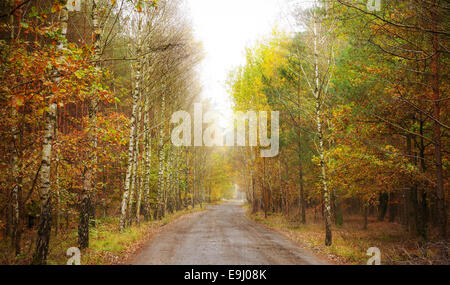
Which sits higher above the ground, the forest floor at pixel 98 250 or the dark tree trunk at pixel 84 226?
the dark tree trunk at pixel 84 226

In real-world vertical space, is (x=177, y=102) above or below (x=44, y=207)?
above

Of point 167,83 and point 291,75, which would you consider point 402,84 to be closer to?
point 291,75

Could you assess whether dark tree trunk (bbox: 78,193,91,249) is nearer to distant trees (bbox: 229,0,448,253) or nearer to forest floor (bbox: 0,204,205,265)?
forest floor (bbox: 0,204,205,265)

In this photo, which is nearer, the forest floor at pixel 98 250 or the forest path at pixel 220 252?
the forest floor at pixel 98 250

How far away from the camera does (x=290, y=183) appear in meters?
26.5

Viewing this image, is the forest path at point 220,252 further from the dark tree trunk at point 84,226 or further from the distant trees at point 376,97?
the distant trees at point 376,97

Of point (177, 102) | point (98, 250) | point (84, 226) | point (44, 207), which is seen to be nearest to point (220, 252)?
point (98, 250)

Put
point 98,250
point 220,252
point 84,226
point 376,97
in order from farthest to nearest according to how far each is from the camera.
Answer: point 376,97 → point 220,252 → point 84,226 → point 98,250

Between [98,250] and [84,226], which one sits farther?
[84,226]

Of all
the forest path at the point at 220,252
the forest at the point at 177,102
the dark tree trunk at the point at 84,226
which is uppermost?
the forest at the point at 177,102

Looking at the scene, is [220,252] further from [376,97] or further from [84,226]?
[376,97]

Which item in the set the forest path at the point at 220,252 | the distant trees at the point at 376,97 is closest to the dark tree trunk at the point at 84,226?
the forest path at the point at 220,252
